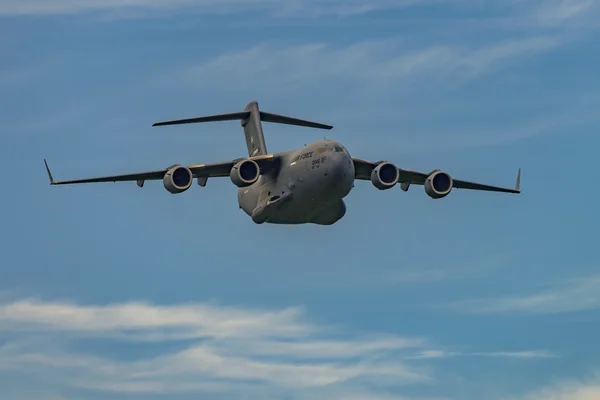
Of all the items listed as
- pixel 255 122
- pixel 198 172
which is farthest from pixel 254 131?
pixel 198 172

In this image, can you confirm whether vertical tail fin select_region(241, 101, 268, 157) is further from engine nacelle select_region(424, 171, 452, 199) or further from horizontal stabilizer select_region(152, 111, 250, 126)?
engine nacelle select_region(424, 171, 452, 199)

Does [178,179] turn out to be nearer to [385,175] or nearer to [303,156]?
[303,156]

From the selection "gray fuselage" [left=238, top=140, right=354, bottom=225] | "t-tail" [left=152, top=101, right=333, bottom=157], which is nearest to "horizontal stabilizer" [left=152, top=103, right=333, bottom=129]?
"t-tail" [left=152, top=101, right=333, bottom=157]

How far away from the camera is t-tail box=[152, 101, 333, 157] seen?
4572cm

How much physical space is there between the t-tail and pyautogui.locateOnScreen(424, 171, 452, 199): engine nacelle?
199 inches

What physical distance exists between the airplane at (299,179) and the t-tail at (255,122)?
278 cm

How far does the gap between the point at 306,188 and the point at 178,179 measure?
4.02m

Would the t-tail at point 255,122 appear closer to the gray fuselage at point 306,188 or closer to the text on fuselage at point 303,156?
the gray fuselage at point 306,188

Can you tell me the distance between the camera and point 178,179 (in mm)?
40156

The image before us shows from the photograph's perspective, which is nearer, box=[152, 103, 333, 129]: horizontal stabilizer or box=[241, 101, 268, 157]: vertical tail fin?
box=[152, 103, 333, 129]: horizontal stabilizer

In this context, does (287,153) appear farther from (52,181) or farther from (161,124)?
(52,181)

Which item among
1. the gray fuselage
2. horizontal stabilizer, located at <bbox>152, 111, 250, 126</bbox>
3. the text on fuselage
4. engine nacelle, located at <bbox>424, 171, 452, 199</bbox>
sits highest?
horizontal stabilizer, located at <bbox>152, 111, 250, 126</bbox>

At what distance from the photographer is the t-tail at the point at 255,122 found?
45.7 m

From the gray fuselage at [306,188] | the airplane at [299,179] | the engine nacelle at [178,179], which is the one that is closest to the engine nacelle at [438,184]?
the airplane at [299,179]
